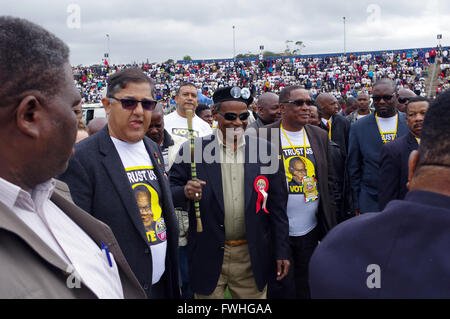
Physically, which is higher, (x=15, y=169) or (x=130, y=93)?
(x=130, y=93)

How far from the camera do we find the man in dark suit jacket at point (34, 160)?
934 millimetres

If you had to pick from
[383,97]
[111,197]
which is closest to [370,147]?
[383,97]

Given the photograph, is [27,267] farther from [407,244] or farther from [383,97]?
[383,97]

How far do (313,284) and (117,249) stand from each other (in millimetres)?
797

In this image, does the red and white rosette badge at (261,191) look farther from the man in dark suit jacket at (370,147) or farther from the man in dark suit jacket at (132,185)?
the man in dark suit jacket at (370,147)

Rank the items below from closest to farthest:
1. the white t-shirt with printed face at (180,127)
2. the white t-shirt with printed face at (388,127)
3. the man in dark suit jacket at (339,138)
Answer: the man in dark suit jacket at (339,138)
the white t-shirt with printed face at (388,127)
the white t-shirt with printed face at (180,127)

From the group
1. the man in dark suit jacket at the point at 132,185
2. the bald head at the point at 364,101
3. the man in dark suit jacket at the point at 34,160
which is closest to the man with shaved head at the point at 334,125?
the bald head at the point at 364,101

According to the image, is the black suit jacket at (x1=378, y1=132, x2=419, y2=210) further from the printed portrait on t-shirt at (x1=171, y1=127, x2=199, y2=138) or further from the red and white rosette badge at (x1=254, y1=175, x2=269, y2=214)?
the printed portrait on t-shirt at (x1=171, y1=127, x2=199, y2=138)

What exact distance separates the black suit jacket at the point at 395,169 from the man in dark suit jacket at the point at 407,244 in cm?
237

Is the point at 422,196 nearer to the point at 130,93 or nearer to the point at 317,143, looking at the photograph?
the point at 130,93

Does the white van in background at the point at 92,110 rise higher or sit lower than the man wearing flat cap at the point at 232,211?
higher

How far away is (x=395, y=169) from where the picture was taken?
3529 mm

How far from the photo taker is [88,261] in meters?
1.25
